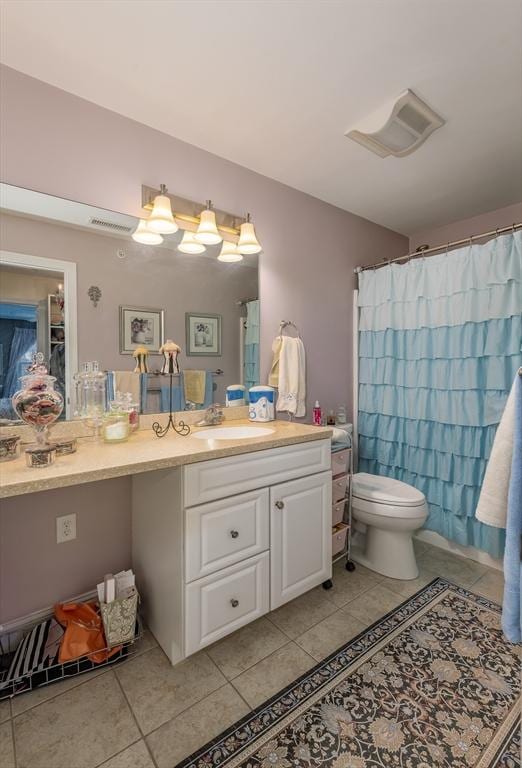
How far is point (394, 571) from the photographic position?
1939mm

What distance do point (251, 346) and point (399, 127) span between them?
4.35ft

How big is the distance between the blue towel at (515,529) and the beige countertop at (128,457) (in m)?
0.84

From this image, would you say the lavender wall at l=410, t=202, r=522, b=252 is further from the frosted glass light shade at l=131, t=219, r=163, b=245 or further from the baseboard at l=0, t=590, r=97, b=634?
the baseboard at l=0, t=590, r=97, b=634

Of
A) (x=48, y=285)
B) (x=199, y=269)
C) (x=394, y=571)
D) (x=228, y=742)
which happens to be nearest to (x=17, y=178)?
(x=48, y=285)

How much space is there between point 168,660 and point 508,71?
277 centimetres

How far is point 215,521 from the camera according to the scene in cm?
132

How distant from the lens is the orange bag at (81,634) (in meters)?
1.32

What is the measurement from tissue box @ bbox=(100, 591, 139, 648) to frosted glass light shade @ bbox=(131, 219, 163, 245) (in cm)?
159

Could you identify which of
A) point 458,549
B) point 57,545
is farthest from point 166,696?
point 458,549

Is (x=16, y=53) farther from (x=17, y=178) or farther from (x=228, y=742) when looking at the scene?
(x=228, y=742)

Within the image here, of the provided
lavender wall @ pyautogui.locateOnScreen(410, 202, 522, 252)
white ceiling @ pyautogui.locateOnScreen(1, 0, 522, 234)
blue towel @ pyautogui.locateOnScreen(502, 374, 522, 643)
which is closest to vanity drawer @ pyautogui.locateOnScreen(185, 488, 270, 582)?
blue towel @ pyautogui.locateOnScreen(502, 374, 522, 643)

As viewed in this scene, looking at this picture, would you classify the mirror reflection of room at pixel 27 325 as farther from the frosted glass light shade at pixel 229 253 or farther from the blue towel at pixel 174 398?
the frosted glass light shade at pixel 229 253

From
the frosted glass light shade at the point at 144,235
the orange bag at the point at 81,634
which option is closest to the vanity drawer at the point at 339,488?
the orange bag at the point at 81,634

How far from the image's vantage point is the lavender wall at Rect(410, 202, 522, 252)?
2559 mm
